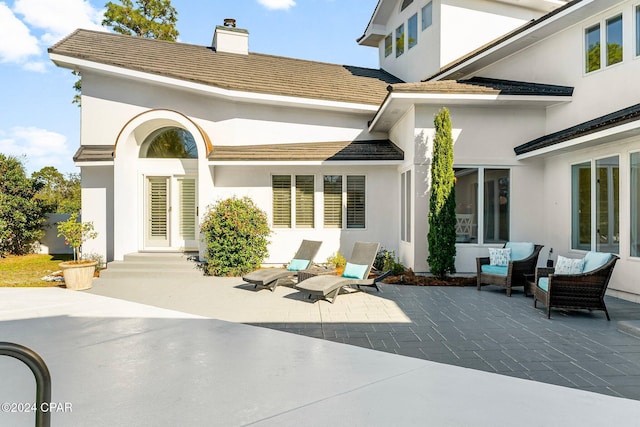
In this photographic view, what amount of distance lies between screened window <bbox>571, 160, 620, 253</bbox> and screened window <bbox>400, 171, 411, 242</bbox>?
4209 millimetres

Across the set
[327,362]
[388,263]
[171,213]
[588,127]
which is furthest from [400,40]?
[327,362]

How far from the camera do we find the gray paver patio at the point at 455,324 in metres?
5.01

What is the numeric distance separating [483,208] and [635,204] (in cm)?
362

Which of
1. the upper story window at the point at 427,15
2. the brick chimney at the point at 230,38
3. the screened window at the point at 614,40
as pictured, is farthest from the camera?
the brick chimney at the point at 230,38

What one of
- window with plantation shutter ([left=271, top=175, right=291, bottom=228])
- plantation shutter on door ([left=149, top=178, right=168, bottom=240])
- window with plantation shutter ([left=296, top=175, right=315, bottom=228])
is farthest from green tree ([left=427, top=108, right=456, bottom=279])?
plantation shutter on door ([left=149, top=178, right=168, bottom=240])

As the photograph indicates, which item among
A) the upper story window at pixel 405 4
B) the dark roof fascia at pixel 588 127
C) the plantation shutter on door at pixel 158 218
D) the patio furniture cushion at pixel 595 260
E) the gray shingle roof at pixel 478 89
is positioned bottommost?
the patio furniture cushion at pixel 595 260

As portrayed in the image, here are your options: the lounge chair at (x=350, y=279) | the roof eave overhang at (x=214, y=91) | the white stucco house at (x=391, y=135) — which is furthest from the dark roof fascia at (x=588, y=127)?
the roof eave overhang at (x=214, y=91)

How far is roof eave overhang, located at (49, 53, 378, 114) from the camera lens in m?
13.0

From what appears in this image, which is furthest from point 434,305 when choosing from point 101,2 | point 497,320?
point 101,2

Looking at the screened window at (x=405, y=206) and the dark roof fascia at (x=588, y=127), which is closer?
the dark roof fascia at (x=588, y=127)

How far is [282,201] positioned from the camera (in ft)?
44.9

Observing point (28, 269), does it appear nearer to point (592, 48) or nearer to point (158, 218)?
point (158, 218)

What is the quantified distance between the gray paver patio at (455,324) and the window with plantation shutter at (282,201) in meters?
3.49

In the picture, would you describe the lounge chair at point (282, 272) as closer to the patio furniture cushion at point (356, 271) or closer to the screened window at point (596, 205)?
the patio furniture cushion at point (356, 271)
